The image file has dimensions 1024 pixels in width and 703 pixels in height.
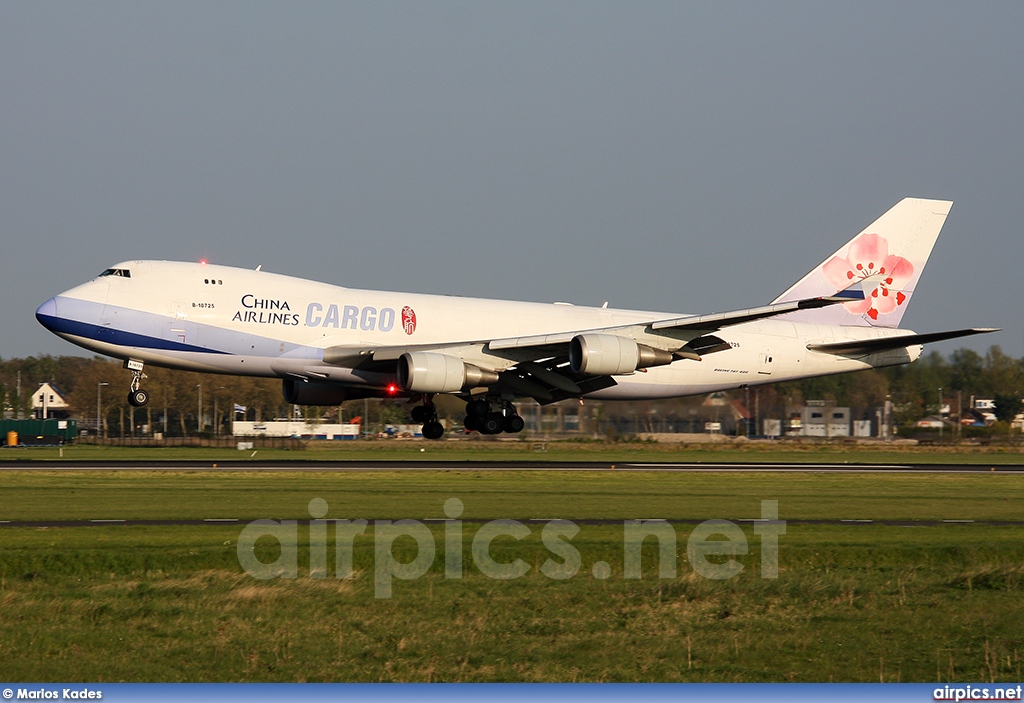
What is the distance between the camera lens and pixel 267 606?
16922 mm

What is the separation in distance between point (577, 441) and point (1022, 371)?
32948 millimetres

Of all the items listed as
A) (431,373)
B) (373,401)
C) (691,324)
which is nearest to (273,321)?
(431,373)

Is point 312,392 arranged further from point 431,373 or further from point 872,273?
point 872,273

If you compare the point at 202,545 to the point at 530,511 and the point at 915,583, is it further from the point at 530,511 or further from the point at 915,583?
the point at 915,583

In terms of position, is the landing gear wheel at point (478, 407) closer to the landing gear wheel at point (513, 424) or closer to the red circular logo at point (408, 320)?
the landing gear wheel at point (513, 424)

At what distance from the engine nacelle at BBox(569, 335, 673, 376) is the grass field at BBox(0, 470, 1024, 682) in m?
12.9

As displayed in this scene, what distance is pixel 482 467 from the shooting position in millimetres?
37844

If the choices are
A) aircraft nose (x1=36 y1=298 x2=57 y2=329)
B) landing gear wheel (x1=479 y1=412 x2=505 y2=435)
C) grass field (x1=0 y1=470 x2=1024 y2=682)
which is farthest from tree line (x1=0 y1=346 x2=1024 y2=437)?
grass field (x1=0 y1=470 x2=1024 y2=682)

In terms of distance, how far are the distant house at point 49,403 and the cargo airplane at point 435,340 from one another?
9230cm

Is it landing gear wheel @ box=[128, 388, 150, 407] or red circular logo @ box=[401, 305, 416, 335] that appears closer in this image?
landing gear wheel @ box=[128, 388, 150, 407]

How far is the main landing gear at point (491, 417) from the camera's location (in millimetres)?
40219

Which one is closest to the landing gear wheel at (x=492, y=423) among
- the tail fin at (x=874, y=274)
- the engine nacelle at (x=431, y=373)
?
the engine nacelle at (x=431, y=373)

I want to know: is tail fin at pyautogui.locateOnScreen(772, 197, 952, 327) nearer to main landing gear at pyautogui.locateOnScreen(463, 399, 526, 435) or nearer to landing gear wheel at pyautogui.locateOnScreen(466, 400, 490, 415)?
main landing gear at pyautogui.locateOnScreen(463, 399, 526, 435)

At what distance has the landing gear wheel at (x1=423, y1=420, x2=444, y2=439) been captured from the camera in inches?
1638
